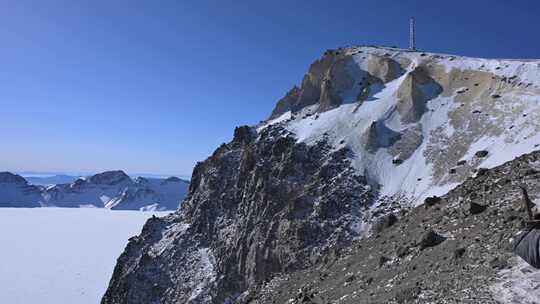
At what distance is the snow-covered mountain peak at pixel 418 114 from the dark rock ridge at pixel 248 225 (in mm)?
3739

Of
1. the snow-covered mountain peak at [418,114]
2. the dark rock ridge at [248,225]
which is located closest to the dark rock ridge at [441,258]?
the dark rock ridge at [248,225]

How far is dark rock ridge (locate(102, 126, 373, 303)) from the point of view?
40.9 m

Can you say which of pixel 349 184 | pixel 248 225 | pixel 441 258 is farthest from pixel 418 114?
pixel 441 258

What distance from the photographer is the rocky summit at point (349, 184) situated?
72.0ft

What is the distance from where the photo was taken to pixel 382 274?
17641 mm

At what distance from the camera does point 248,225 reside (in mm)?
48562

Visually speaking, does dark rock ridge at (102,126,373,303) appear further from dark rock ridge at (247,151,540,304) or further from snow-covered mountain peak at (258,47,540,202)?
dark rock ridge at (247,151,540,304)

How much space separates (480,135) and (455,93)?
34.4ft

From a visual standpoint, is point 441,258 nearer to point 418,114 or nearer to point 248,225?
point 248,225

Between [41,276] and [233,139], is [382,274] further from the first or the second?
[41,276]

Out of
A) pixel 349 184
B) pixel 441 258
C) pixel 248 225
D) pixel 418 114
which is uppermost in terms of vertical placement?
pixel 418 114

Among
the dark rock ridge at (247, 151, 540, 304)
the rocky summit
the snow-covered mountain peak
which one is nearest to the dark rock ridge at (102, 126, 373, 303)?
the rocky summit

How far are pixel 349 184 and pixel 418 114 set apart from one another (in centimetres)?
1419

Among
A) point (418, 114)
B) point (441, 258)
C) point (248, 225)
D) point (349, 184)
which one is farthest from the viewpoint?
point (418, 114)
